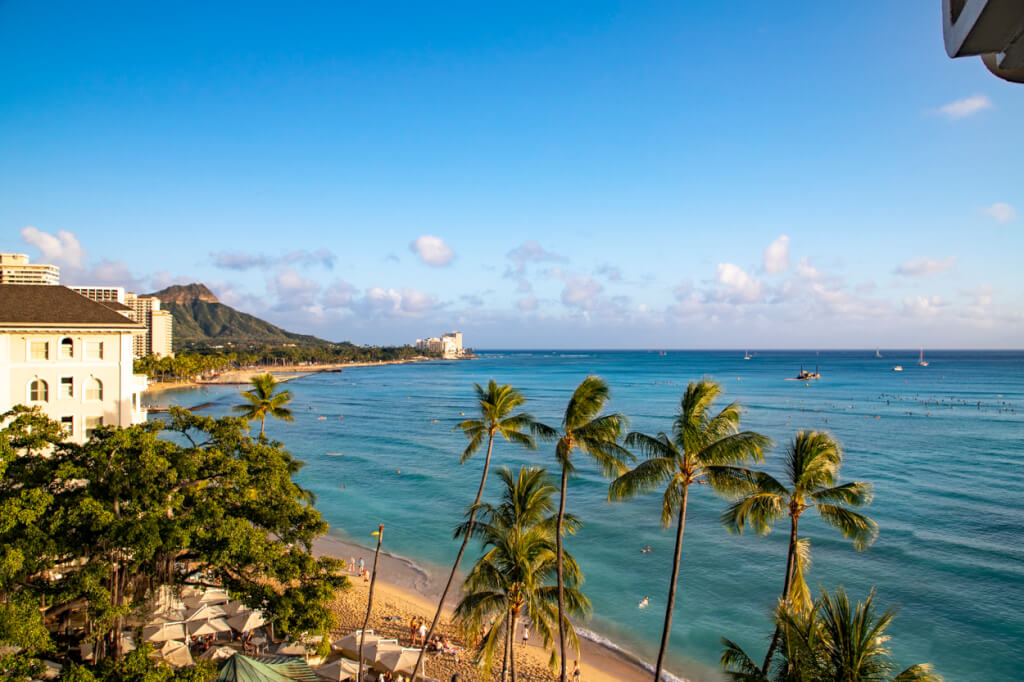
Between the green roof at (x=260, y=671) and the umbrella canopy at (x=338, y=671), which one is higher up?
the green roof at (x=260, y=671)

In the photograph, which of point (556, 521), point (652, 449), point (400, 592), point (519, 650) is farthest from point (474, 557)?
point (652, 449)

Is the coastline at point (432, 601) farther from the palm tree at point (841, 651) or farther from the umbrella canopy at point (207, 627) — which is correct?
the palm tree at point (841, 651)

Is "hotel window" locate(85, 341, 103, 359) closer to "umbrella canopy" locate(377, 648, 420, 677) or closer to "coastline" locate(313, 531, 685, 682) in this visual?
"coastline" locate(313, 531, 685, 682)

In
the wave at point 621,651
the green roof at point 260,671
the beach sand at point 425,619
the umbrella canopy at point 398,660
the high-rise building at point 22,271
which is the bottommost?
the wave at point 621,651

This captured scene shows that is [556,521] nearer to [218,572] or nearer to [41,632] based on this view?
[218,572]

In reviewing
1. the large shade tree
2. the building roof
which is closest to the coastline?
the large shade tree

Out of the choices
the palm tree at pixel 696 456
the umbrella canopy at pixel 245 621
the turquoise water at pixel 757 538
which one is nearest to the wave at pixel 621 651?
the turquoise water at pixel 757 538
